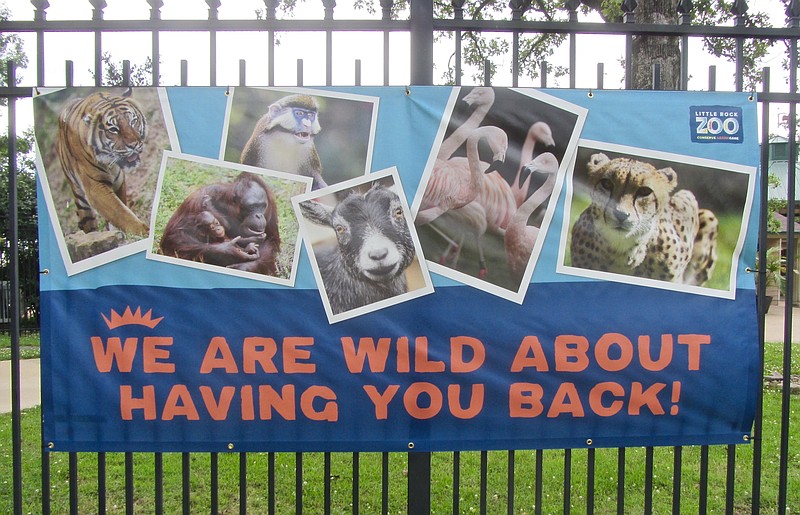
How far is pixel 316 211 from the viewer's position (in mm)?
2611

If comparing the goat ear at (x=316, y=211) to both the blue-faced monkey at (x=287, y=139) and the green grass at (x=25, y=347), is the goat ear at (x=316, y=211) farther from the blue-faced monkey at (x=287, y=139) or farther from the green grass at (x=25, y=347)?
the green grass at (x=25, y=347)

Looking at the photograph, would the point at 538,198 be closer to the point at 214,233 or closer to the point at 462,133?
the point at 462,133

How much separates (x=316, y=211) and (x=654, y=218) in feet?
5.01

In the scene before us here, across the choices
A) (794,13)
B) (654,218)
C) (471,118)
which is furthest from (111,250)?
(794,13)

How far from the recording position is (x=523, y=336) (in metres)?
2.65

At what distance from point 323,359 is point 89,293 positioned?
1.07 m

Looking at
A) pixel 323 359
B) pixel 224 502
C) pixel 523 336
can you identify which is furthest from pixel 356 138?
pixel 224 502

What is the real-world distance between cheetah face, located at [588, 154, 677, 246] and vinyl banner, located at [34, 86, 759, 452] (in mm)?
42

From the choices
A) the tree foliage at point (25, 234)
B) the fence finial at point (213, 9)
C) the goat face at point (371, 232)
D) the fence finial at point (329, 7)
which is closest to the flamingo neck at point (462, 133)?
the goat face at point (371, 232)

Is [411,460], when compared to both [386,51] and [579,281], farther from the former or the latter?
[386,51]

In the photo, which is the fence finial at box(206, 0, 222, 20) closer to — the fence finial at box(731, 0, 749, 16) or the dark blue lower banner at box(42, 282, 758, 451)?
the dark blue lower banner at box(42, 282, 758, 451)

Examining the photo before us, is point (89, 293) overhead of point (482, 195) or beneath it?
beneath

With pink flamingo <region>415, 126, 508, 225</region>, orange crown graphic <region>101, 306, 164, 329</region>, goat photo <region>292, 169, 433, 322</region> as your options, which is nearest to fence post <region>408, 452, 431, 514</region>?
goat photo <region>292, 169, 433, 322</region>

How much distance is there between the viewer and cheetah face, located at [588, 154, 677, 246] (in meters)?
2.69
